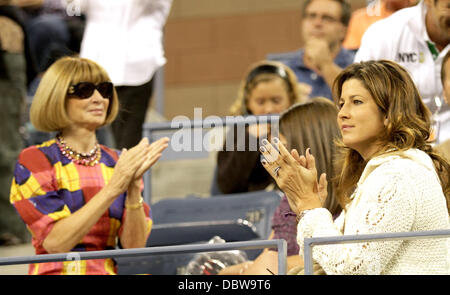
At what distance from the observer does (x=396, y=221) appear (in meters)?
1.96

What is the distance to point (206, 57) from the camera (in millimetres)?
7141

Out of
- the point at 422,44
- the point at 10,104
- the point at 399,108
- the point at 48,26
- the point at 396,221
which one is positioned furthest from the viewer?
the point at 48,26

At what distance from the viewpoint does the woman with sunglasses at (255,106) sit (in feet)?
11.2

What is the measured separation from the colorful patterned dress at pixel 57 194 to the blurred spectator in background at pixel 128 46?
0.92 ft

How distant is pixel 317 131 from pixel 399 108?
1.13 ft

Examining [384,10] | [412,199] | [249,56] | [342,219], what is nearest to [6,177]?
[384,10]

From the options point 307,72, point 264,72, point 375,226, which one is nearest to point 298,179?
point 375,226

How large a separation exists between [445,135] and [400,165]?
3.76 ft

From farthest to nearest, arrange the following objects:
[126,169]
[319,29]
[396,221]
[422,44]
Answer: [319,29], [422,44], [126,169], [396,221]

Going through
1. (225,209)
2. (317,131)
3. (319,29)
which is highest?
(319,29)

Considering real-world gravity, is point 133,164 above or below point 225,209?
above

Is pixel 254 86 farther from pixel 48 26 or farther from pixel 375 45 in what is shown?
pixel 48 26

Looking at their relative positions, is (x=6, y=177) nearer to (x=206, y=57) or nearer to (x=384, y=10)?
(x=384, y=10)

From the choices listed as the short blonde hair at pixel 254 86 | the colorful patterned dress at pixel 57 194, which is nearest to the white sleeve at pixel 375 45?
the short blonde hair at pixel 254 86
